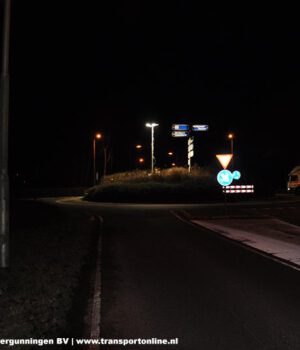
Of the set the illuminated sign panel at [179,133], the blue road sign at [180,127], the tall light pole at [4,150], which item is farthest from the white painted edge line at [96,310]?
the blue road sign at [180,127]

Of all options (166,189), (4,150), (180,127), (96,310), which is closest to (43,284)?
(96,310)

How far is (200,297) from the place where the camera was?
724 centimetres

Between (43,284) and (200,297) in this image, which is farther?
(43,284)

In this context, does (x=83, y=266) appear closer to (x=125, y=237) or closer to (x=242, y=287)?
(x=242, y=287)

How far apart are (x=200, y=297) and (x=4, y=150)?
452 cm

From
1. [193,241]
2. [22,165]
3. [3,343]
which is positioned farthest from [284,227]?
[22,165]

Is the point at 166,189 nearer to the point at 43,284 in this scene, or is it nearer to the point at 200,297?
the point at 43,284

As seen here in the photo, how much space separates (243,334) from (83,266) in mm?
5252

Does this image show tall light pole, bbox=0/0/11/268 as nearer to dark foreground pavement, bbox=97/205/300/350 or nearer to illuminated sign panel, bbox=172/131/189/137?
dark foreground pavement, bbox=97/205/300/350

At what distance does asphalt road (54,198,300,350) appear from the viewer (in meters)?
5.51

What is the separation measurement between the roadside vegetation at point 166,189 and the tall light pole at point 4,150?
27921 millimetres

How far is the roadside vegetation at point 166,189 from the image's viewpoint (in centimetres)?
3638

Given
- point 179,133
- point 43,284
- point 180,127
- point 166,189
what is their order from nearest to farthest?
point 43,284
point 166,189
point 179,133
point 180,127

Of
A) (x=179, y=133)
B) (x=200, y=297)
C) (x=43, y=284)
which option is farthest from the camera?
(x=179, y=133)
